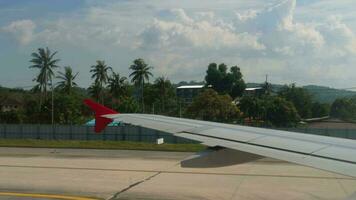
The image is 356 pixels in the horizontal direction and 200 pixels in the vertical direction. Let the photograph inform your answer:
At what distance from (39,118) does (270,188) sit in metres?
62.9

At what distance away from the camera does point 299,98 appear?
91.5 meters

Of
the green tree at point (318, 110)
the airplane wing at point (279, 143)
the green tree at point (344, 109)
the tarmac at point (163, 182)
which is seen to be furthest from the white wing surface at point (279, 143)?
the green tree at point (318, 110)

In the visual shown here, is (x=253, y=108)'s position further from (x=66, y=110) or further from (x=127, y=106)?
(x=66, y=110)

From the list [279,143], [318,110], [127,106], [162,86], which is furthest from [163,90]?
[279,143]

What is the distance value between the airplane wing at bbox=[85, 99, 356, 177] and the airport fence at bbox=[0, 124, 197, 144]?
32828mm

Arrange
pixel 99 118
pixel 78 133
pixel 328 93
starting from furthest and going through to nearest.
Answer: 1. pixel 328 93
2. pixel 78 133
3. pixel 99 118

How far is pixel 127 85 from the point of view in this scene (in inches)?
3553

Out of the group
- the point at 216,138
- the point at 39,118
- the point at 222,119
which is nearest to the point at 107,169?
the point at 216,138

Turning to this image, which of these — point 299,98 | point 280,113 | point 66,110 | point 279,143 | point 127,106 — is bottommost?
point 280,113

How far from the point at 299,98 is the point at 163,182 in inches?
3142

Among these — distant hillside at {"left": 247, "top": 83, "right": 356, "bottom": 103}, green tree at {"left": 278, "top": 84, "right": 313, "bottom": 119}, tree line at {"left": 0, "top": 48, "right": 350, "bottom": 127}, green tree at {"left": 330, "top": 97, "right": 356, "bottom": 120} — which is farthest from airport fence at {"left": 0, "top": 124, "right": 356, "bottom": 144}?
green tree at {"left": 330, "top": 97, "right": 356, "bottom": 120}

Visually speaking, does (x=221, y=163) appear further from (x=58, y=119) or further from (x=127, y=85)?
(x=127, y=85)

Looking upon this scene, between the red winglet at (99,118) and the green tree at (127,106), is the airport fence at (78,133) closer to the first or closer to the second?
the red winglet at (99,118)

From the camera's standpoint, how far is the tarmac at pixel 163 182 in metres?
12.9
